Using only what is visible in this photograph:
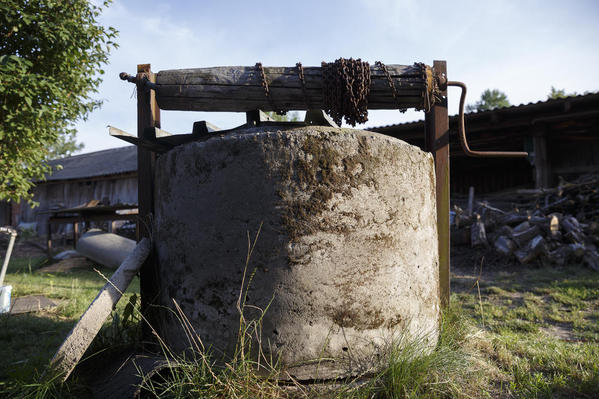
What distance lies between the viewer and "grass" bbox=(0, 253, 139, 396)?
2320 millimetres

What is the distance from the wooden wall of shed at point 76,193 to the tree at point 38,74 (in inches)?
478

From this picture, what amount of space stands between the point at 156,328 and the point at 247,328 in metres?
0.82

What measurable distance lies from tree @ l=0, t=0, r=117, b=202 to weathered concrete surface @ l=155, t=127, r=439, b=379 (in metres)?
4.51

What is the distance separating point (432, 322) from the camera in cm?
228

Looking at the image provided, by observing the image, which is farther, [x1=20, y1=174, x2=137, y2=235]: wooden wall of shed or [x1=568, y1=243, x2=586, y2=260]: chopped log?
[x1=20, y1=174, x2=137, y2=235]: wooden wall of shed

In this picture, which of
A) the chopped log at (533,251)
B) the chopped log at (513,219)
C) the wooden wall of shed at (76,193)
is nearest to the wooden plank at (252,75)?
the chopped log at (533,251)

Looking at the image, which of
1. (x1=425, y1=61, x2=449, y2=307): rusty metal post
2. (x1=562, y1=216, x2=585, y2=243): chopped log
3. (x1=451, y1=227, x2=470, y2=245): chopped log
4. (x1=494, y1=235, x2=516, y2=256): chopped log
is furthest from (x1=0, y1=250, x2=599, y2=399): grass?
(x1=451, y1=227, x2=470, y2=245): chopped log

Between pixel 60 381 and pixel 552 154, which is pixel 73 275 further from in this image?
pixel 552 154

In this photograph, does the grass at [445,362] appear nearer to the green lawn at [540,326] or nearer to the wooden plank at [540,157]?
the green lawn at [540,326]

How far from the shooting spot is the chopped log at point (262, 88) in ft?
7.77

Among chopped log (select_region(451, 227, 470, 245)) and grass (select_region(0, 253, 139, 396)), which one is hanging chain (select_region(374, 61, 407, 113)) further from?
chopped log (select_region(451, 227, 470, 245))

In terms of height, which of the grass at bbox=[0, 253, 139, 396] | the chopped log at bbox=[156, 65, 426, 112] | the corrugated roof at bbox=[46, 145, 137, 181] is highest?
the corrugated roof at bbox=[46, 145, 137, 181]

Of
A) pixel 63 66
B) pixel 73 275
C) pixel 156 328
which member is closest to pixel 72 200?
pixel 73 275

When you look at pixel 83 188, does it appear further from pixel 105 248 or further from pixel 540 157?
pixel 540 157
